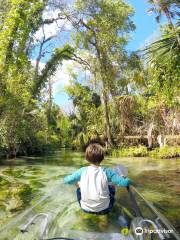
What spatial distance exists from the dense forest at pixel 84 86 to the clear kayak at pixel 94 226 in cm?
1351

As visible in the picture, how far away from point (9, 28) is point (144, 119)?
10.1 m

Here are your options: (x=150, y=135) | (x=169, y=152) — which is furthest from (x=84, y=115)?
(x=169, y=152)

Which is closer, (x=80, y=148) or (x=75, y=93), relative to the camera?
(x=80, y=148)

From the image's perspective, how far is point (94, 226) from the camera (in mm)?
4551

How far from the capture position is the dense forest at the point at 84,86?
2047 centimetres

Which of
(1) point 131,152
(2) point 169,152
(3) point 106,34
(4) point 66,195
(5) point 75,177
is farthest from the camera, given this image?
(3) point 106,34

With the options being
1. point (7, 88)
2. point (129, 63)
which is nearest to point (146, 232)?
point (7, 88)

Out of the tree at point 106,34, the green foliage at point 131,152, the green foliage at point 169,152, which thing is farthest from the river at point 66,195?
the tree at point 106,34

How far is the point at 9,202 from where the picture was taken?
8344 mm

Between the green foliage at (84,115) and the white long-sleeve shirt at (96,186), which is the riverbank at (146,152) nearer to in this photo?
the green foliage at (84,115)

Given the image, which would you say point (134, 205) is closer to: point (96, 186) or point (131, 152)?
point (96, 186)

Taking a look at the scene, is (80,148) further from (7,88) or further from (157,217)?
(157,217)

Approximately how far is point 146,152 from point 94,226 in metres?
16.9

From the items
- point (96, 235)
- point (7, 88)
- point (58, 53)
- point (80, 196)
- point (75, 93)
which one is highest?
point (58, 53)
